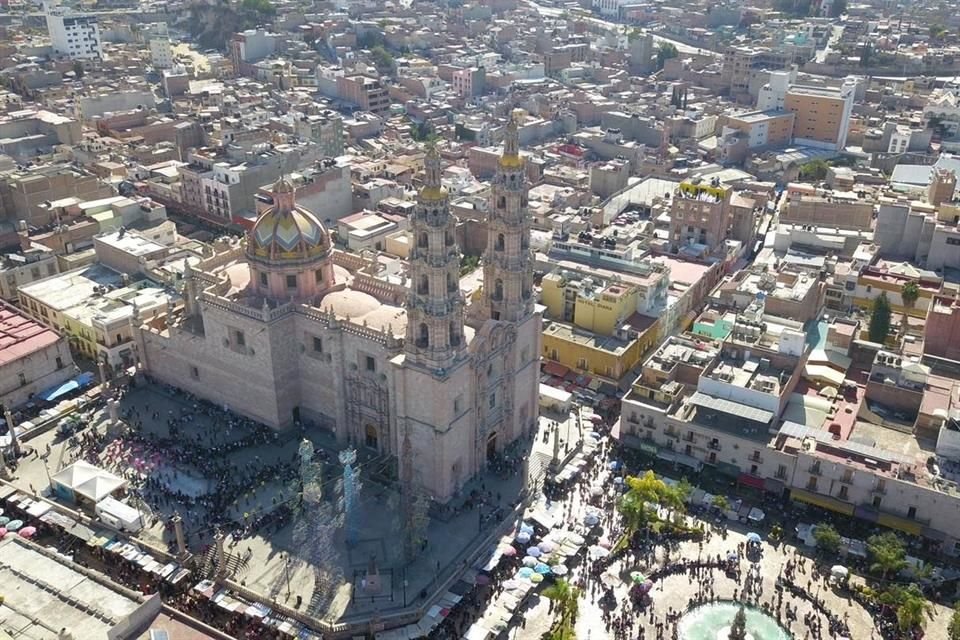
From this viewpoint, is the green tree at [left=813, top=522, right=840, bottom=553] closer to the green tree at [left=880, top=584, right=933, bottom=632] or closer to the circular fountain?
the green tree at [left=880, top=584, right=933, bottom=632]

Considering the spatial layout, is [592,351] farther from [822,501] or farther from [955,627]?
[955,627]

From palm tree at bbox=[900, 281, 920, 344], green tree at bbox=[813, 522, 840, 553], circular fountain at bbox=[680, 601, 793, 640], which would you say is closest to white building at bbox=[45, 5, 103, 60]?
palm tree at bbox=[900, 281, 920, 344]

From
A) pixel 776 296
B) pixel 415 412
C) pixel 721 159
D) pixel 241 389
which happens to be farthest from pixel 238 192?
pixel 721 159

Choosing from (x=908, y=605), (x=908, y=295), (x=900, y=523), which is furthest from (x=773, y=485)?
(x=908, y=295)

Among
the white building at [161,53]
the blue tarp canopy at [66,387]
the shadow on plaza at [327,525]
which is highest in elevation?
the white building at [161,53]

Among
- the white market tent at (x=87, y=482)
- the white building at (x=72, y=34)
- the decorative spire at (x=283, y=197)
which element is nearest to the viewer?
the white market tent at (x=87, y=482)

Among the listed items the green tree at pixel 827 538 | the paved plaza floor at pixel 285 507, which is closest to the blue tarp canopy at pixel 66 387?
the paved plaza floor at pixel 285 507

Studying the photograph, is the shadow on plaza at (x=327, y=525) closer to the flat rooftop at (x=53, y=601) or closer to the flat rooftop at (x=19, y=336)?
the flat rooftop at (x=53, y=601)
